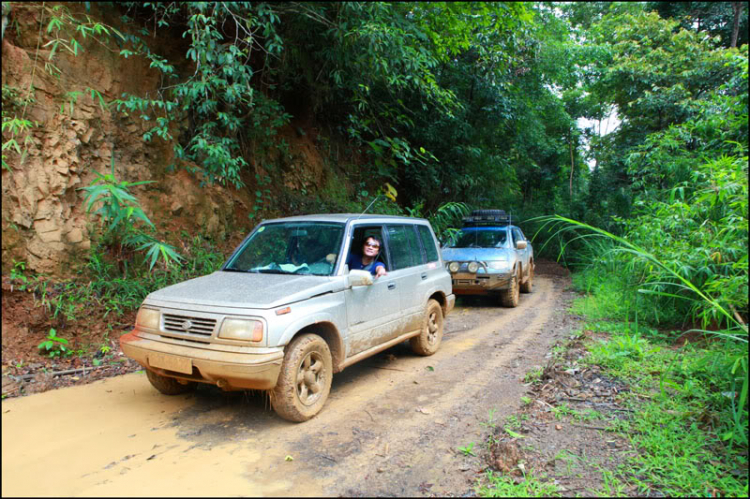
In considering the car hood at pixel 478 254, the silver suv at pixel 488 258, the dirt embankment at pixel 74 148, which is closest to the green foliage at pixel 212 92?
the dirt embankment at pixel 74 148

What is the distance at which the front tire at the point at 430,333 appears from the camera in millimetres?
5844

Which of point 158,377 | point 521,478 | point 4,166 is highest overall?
point 4,166

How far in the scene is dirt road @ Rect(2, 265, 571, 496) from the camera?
2945 millimetres

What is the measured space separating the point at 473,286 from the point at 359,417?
5532 mm

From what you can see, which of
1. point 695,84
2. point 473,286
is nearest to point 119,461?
point 473,286

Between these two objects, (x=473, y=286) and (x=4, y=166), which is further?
(x=473, y=286)

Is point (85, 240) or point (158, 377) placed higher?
point (85, 240)

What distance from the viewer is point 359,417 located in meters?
4.03

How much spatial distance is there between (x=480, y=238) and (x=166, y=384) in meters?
7.50

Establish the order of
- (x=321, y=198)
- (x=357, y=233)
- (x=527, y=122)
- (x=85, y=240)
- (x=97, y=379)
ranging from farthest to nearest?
Result: (x=527, y=122), (x=321, y=198), (x=85, y=240), (x=357, y=233), (x=97, y=379)

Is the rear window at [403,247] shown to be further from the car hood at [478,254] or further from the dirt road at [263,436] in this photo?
the car hood at [478,254]

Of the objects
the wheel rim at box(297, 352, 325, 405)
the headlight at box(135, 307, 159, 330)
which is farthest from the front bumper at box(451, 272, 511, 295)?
the headlight at box(135, 307, 159, 330)

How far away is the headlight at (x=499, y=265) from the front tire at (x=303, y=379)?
5631 millimetres

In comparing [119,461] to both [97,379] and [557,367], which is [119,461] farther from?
[557,367]
